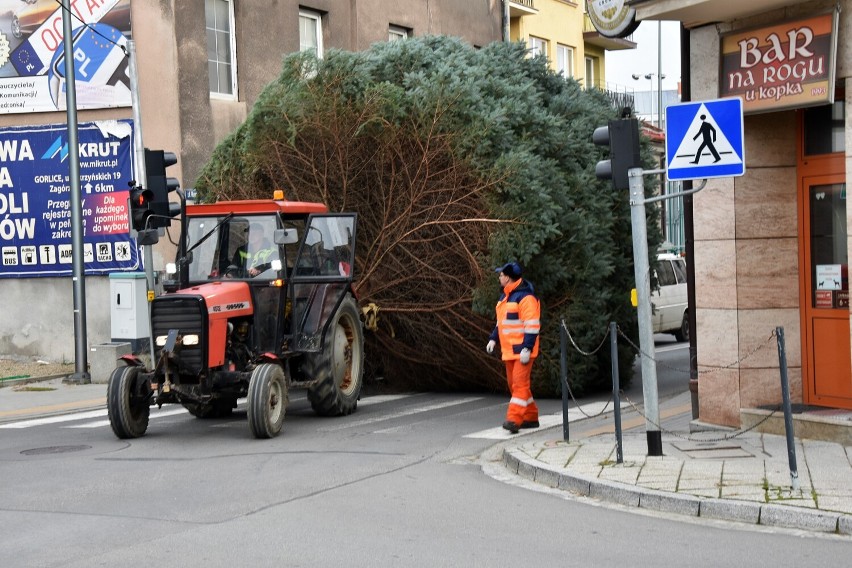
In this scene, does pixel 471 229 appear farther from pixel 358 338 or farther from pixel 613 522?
pixel 613 522

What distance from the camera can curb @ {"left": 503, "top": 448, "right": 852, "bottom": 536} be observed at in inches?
299

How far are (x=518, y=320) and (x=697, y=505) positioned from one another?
15.2 feet

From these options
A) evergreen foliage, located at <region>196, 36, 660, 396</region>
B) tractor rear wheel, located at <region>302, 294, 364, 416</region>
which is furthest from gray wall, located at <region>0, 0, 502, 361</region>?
tractor rear wheel, located at <region>302, 294, 364, 416</region>

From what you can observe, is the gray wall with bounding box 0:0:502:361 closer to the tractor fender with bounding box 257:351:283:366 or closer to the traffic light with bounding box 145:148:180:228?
the traffic light with bounding box 145:148:180:228

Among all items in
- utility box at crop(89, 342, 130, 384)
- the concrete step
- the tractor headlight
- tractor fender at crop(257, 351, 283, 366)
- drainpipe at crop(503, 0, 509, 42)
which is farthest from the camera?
drainpipe at crop(503, 0, 509, 42)

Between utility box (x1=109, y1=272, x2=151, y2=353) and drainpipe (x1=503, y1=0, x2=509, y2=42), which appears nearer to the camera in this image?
utility box (x1=109, y1=272, x2=151, y2=353)

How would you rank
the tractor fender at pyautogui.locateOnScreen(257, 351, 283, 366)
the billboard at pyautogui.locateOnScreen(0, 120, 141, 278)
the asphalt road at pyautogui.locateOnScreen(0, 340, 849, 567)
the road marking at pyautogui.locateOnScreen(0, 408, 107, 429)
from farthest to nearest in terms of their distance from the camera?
the billboard at pyautogui.locateOnScreen(0, 120, 141, 278) < the road marking at pyautogui.locateOnScreen(0, 408, 107, 429) < the tractor fender at pyautogui.locateOnScreen(257, 351, 283, 366) < the asphalt road at pyautogui.locateOnScreen(0, 340, 849, 567)

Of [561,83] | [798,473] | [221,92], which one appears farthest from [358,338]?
[221,92]

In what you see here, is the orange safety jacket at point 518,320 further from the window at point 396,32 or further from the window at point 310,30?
the window at point 396,32

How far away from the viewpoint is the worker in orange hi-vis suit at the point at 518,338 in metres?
12.4

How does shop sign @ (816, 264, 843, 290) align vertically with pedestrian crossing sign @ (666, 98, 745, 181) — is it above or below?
below

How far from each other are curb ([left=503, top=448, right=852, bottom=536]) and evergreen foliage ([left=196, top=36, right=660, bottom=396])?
223 inches

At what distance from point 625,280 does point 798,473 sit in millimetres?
7866

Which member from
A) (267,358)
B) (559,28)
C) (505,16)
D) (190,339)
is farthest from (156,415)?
(559,28)
